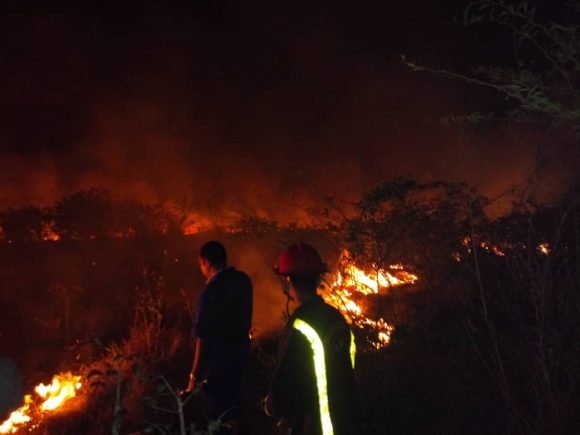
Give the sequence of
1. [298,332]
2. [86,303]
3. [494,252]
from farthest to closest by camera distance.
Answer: [86,303]
[494,252]
[298,332]

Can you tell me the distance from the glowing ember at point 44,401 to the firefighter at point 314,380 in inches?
120

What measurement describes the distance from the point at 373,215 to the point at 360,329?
3.84ft

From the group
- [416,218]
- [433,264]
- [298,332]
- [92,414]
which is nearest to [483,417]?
[433,264]

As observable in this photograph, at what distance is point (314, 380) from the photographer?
83.8 inches

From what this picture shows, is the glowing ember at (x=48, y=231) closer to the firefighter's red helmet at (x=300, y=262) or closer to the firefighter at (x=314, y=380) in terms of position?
the firefighter's red helmet at (x=300, y=262)

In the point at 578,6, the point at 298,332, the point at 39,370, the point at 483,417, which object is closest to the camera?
the point at 298,332

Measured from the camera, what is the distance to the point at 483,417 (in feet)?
13.1

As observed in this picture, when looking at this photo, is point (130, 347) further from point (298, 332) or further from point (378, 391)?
point (298, 332)

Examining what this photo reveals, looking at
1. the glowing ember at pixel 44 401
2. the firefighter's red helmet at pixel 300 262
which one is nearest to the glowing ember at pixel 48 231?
the glowing ember at pixel 44 401

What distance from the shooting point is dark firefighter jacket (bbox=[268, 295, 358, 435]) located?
2.12 m

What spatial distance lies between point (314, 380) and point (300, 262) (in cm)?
54

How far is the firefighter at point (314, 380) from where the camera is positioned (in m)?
2.12

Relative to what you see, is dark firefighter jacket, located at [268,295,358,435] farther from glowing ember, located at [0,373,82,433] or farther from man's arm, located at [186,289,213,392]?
glowing ember, located at [0,373,82,433]

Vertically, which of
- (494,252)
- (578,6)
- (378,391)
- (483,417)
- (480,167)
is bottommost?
(483,417)
